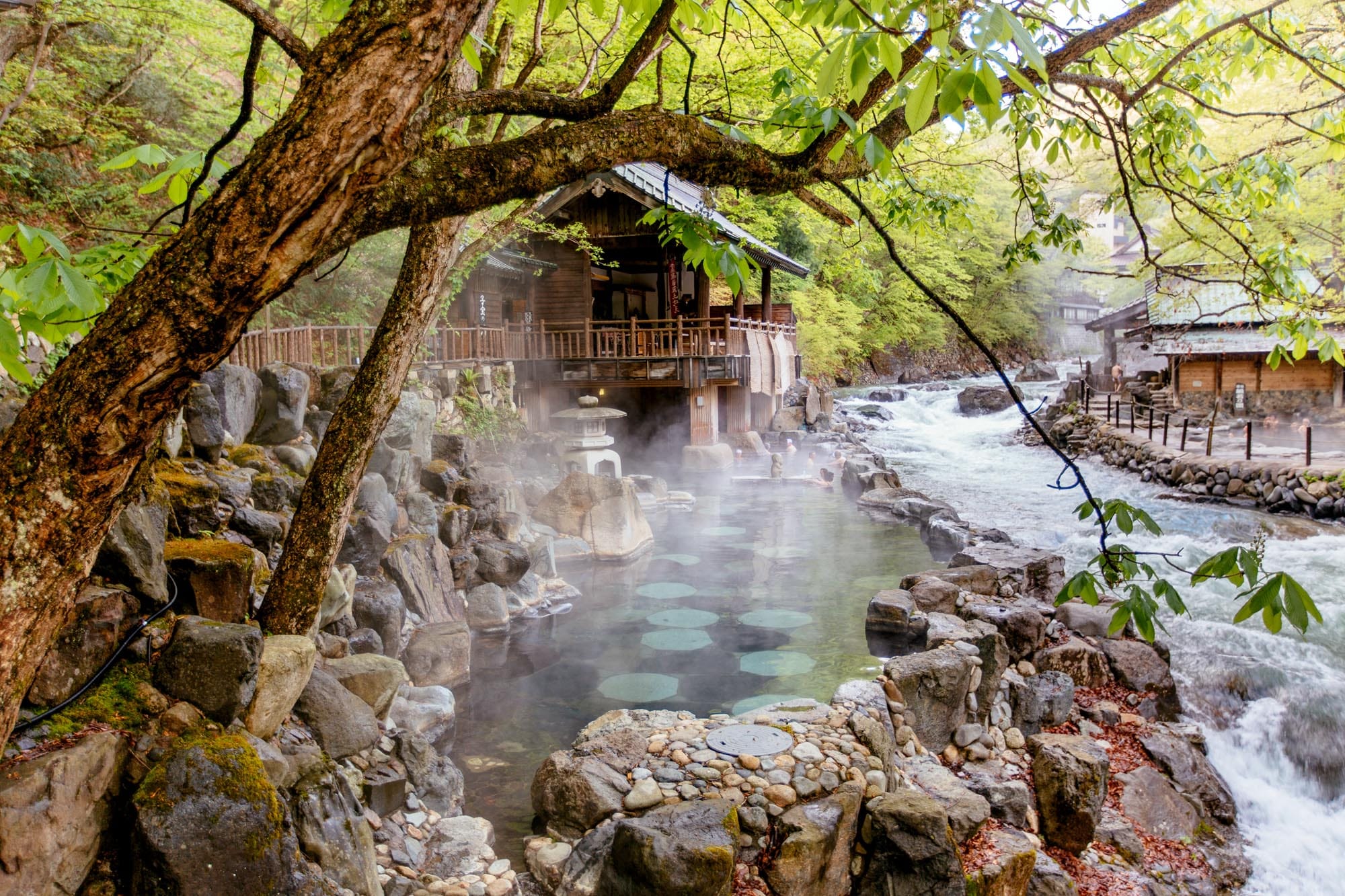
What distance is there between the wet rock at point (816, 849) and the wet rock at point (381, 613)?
4236 mm

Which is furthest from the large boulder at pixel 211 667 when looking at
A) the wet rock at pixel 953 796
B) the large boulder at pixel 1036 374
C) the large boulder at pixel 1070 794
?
the large boulder at pixel 1036 374

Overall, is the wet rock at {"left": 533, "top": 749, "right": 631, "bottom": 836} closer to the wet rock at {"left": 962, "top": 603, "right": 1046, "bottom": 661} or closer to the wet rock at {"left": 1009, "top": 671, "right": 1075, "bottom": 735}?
the wet rock at {"left": 1009, "top": 671, "right": 1075, "bottom": 735}

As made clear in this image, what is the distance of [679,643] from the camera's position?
9.16m

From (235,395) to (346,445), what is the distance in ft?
11.7

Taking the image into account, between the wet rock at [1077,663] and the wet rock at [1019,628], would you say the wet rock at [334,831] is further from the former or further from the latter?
the wet rock at [1077,663]

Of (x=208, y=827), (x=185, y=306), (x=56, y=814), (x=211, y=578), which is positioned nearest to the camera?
(x=185, y=306)

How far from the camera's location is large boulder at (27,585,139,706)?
10.8ft

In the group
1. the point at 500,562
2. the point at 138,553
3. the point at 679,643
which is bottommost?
the point at 679,643

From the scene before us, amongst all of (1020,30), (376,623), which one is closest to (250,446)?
(376,623)

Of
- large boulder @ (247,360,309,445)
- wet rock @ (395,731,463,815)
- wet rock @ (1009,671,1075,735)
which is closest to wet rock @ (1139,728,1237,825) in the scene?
wet rock @ (1009,671,1075,735)

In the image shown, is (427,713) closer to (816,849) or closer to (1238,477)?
(816,849)

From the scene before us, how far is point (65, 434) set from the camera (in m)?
1.90

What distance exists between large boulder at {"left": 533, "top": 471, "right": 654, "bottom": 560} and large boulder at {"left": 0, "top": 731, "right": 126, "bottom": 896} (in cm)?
942

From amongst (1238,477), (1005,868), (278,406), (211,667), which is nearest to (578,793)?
(211,667)
